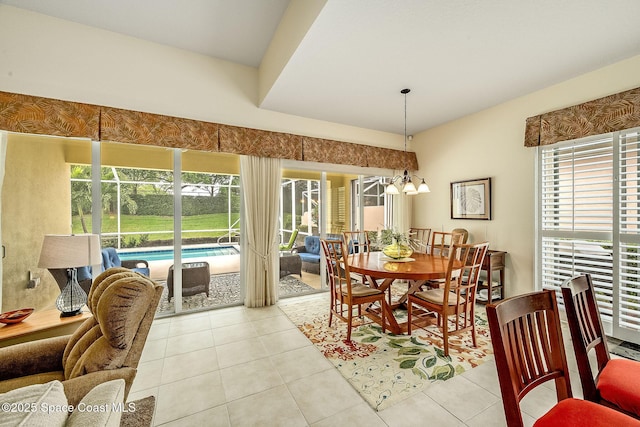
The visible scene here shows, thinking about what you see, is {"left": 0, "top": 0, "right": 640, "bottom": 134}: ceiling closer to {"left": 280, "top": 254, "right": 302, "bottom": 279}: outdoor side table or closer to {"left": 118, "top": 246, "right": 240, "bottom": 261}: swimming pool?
{"left": 118, "top": 246, "right": 240, "bottom": 261}: swimming pool

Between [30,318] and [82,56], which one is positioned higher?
[82,56]

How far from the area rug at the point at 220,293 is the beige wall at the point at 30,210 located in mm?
1150

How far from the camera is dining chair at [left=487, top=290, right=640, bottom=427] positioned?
40.5 inches

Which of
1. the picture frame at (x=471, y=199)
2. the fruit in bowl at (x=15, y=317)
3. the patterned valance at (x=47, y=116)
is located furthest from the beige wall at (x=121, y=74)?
the picture frame at (x=471, y=199)

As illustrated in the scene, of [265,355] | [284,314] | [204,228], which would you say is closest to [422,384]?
[265,355]

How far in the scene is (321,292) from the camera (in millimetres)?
4406

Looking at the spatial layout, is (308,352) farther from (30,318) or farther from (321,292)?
(30,318)

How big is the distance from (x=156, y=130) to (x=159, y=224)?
1.19m

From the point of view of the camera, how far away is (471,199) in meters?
4.09

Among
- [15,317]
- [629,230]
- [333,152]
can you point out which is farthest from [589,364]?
[15,317]

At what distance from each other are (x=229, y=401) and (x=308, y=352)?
0.84 meters

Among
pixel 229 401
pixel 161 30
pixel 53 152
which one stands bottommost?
pixel 229 401

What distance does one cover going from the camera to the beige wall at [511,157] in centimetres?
287

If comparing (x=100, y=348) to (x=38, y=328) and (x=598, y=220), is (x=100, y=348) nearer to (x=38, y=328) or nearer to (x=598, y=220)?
(x=38, y=328)
